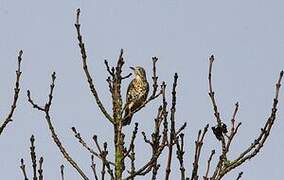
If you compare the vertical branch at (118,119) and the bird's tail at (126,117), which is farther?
the bird's tail at (126,117)

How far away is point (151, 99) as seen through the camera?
6.48 metres

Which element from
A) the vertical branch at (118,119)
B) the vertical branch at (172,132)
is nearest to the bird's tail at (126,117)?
the vertical branch at (118,119)

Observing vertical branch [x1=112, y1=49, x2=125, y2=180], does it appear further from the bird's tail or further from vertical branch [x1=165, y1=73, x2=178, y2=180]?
vertical branch [x1=165, y1=73, x2=178, y2=180]

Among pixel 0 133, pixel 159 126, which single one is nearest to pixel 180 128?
pixel 159 126

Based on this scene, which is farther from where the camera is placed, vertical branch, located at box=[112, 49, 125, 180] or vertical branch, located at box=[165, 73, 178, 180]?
vertical branch, located at box=[112, 49, 125, 180]

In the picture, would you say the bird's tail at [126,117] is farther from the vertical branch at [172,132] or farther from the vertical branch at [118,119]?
the vertical branch at [172,132]

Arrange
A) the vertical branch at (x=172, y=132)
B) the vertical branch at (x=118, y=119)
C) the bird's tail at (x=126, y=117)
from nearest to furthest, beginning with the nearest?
the vertical branch at (x=172, y=132)
the vertical branch at (x=118, y=119)
the bird's tail at (x=126, y=117)

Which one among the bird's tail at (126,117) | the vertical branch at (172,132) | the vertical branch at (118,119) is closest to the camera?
the vertical branch at (172,132)

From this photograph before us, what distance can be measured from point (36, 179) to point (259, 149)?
2090mm

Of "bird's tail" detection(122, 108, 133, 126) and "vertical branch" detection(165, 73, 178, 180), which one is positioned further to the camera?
"bird's tail" detection(122, 108, 133, 126)

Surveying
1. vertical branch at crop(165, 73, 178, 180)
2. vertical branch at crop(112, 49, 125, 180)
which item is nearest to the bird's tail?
vertical branch at crop(112, 49, 125, 180)

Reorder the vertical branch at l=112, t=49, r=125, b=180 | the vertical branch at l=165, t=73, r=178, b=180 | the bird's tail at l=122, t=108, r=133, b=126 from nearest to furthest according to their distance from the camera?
the vertical branch at l=165, t=73, r=178, b=180, the vertical branch at l=112, t=49, r=125, b=180, the bird's tail at l=122, t=108, r=133, b=126

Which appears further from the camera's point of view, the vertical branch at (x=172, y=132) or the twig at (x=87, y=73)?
the twig at (x=87, y=73)

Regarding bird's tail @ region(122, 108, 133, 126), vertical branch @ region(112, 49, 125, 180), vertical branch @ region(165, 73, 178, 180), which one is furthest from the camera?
bird's tail @ region(122, 108, 133, 126)
